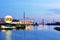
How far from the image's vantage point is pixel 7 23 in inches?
1972

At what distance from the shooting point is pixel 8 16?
50281mm

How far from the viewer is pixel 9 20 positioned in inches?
1976

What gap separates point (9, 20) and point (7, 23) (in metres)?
0.90

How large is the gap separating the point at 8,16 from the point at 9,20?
1045 mm

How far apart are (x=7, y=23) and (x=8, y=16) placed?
5.86 feet
